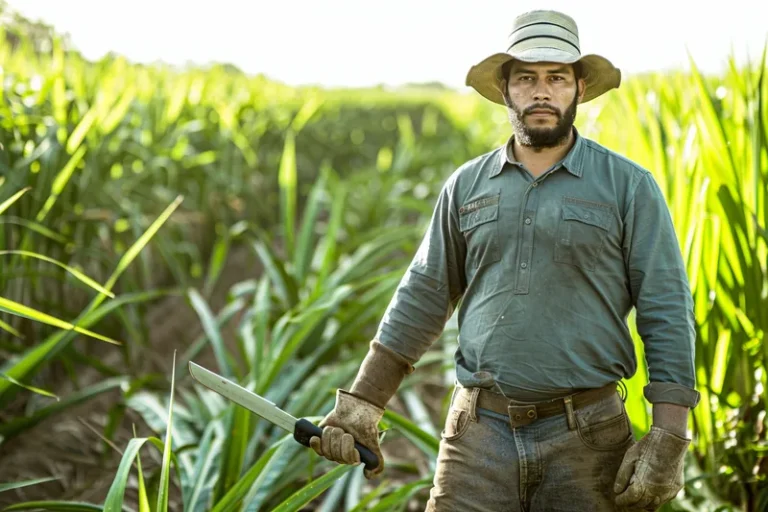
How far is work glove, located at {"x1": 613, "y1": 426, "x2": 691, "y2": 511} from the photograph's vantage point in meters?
1.35

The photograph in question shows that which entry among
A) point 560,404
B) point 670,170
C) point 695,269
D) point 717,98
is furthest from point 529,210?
point 717,98

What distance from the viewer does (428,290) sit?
1618 millimetres

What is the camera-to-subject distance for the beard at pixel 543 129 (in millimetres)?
1468

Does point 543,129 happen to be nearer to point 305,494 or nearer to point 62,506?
point 305,494

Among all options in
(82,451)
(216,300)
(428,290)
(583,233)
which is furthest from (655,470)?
(216,300)

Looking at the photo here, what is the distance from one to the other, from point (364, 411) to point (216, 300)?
9.95ft

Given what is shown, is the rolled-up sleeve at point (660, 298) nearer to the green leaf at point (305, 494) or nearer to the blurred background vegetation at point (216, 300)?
the blurred background vegetation at point (216, 300)

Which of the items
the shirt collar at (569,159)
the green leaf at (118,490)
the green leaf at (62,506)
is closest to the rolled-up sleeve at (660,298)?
the shirt collar at (569,159)

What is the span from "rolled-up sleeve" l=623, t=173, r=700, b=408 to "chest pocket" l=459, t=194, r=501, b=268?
0.21 metres

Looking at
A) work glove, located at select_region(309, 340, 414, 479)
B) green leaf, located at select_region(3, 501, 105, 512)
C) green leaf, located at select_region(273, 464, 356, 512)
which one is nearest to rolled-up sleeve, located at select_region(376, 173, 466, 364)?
work glove, located at select_region(309, 340, 414, 479)

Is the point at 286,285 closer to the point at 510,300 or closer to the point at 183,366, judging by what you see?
the point at 183,366

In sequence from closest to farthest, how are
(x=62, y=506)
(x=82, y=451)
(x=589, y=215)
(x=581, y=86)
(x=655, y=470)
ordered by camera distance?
1. (x=655, y=470)
2. (x=589, y=215)
3. (x=581, y=86)
4. (x=62, y=506)
5. (x=82, y=451)

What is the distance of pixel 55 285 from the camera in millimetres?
3129

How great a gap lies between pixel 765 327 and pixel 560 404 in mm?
663
